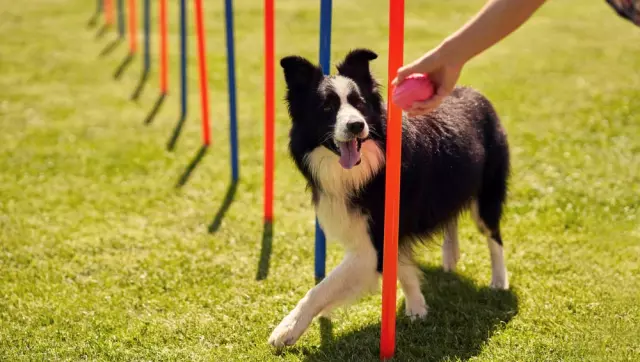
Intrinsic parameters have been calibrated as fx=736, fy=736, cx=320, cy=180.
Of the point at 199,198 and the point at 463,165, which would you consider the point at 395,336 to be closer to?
the point at 463,165

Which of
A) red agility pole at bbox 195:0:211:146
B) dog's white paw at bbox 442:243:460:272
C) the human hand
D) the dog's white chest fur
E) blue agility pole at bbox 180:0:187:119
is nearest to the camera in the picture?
the human hand

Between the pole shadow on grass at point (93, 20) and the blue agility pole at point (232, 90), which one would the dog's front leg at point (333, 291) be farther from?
the pole shadow on grass at point (93, 20)

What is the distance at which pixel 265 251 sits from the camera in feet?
18.6

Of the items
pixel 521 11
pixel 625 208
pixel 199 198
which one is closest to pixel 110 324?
pixel 199 198

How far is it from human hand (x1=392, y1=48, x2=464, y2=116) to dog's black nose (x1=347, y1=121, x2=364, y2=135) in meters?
1.01

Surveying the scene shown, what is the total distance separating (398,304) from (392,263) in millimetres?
1145

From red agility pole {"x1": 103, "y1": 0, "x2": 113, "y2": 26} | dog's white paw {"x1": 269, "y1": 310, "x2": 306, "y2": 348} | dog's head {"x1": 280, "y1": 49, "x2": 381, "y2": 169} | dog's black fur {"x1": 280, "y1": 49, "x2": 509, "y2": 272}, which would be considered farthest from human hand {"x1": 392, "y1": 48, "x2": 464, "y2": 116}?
red agility pole {"x1": 103, "y1": 0, "x2": 113, "y2": 26}

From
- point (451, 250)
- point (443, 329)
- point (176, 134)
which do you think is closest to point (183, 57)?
point (176, 134)

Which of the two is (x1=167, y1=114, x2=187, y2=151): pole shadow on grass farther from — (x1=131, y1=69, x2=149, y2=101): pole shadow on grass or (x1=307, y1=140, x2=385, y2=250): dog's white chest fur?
(x1=307, y1=140, x2=385, y2=250): dog's white chest fur

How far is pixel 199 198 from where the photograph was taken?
267 inches

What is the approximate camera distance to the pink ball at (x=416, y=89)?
279cm

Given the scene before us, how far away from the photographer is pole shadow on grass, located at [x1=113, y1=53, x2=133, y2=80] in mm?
11039

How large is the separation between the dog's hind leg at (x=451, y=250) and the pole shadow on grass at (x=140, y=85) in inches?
235

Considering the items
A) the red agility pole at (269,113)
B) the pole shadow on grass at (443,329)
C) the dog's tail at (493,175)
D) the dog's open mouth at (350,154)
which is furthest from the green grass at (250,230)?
the dog's open mouth at (350,154)
